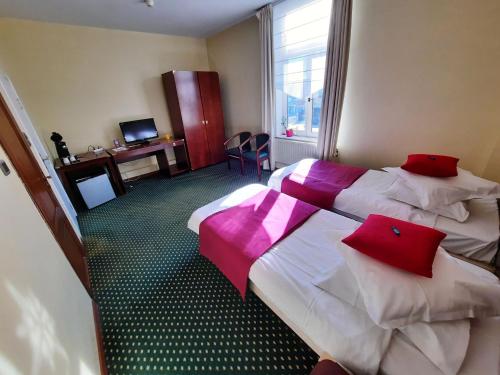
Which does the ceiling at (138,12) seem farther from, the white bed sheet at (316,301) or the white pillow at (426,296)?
the white pillow at (426,296)

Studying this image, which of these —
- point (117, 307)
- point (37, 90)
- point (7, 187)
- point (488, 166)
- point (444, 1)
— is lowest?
point (117, 307)

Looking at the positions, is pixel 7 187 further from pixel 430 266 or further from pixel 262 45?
pixel 262 45

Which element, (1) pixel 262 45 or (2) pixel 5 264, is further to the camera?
(1) pixel 262 45

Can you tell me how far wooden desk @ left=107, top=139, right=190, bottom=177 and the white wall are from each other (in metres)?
2.20

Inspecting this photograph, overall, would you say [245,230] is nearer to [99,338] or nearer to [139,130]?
[99,338]

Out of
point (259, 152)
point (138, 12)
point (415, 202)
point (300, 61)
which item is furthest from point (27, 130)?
point (415, 202)

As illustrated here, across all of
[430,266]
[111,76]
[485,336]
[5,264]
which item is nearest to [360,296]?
[430,266]

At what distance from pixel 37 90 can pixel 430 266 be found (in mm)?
4540

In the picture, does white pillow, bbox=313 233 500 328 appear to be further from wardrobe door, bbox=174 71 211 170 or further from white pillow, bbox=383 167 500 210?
wardrobe door, bbox=174 71 211 170

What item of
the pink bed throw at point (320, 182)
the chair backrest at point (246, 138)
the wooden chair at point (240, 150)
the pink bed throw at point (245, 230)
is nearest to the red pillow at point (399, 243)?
the pink bed throw at point (245, 230)

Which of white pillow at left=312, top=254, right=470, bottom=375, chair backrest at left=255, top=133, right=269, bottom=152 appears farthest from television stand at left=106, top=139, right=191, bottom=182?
white pillow at left=312, top=254, right=470, bottom=375

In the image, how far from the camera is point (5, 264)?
74 centimetres

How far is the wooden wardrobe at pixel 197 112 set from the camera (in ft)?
11.9

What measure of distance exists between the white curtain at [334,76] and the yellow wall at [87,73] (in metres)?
2.85
